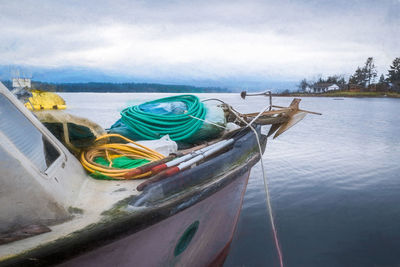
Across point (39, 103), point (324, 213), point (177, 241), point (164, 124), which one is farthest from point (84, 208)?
point (324, 213)

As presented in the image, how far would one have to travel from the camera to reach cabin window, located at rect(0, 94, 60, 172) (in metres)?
1.87

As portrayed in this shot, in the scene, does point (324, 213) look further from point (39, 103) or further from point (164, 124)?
point (39, 103)

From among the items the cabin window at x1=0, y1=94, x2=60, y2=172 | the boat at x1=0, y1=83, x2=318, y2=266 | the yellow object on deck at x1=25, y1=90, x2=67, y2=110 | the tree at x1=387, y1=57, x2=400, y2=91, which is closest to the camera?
the boat at x1=0, y1=83, x2=318, y2=266

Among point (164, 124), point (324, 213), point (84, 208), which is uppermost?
point (164, 124)

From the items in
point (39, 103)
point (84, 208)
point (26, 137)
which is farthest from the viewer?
point (39, 103)

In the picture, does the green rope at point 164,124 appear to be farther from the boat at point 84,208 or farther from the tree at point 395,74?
the tree at point 395,74

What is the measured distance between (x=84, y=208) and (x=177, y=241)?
873mm

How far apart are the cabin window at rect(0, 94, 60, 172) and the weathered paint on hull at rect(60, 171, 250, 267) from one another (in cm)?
74

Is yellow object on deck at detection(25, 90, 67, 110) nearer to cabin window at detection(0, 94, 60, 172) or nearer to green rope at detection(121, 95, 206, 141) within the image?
cabin window at detection(0, 94, 60, 172)

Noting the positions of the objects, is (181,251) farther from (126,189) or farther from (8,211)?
(8,211)

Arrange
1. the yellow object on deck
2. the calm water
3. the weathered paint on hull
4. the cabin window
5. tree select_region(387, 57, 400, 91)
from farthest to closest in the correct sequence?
tree select_region(387, 57, 400, 91) → the calm water → the yellow object on deck → the cabin window → the weathered paint on hull

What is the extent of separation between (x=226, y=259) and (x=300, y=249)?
127 centimetres

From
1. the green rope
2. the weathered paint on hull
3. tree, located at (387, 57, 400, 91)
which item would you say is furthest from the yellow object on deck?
tree, located at (387, 57, 400, 91)

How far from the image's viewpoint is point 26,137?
6.70ft
